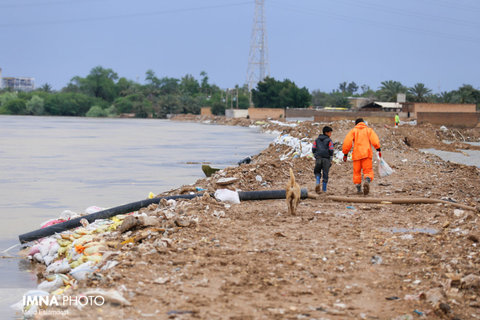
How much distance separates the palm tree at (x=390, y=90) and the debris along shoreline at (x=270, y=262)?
69.1 m

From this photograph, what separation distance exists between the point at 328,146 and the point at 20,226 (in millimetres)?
5863

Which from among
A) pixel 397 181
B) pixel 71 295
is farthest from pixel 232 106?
pixel 71 295

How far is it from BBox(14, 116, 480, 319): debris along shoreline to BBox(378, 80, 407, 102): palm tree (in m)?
69.1

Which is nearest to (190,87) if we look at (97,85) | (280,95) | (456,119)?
(97,85)

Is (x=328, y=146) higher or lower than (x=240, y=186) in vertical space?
higher

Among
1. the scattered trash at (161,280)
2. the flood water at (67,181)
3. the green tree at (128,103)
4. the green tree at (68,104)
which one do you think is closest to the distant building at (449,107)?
the flood water at (67,181)

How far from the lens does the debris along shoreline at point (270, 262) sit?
520 centimetres

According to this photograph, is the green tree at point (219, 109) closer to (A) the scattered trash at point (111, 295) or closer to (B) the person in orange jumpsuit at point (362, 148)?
(B) the person in orange jumpsuit at point (362, 148)

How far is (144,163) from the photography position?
23.7m

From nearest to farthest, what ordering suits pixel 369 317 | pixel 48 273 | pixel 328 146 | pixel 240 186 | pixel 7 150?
pixel 369 317 → pixel 48 273 → pixel 328 146 → pixel 240 186 → pixel 7 150

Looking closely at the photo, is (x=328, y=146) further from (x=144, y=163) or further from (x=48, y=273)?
(x=144, y=163)

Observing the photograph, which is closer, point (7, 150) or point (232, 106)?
point (7, 150)

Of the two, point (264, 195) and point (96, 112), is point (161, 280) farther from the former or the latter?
point (96, 112)

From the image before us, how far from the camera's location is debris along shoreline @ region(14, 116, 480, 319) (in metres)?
5.20
